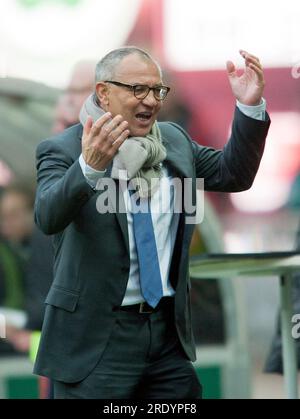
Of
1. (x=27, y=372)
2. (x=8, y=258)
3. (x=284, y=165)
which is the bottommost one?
(x=27, y=372)

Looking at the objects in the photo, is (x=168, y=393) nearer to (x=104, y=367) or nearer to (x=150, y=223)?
(x=104, y=367)

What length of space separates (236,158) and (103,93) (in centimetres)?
50

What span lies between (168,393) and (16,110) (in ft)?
9.16

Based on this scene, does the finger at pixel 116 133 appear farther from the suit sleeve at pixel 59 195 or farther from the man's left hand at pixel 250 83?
the man's left hand at pixel 250 83

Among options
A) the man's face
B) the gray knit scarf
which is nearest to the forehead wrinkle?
the man's face

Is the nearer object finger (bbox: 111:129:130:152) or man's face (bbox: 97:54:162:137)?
finger (bbox: 111:129:130:152)

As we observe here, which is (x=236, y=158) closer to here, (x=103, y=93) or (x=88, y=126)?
(x=103, y=93)

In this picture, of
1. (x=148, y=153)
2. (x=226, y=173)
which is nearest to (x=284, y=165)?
(x=226, y=173)

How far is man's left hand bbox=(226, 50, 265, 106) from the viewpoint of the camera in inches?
148

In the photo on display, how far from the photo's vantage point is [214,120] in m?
6.09
